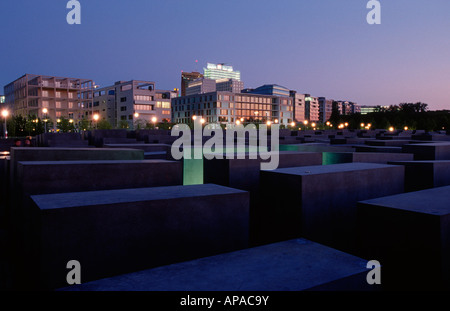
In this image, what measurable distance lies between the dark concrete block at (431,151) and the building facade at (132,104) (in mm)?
79616

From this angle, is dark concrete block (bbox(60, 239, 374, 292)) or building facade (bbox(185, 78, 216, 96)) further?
building facade (bbox(185, 78, 216, 96))

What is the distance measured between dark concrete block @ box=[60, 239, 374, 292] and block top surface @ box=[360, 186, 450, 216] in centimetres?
167

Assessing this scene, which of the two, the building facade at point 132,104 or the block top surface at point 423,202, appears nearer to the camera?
the block top surface at point 423,202

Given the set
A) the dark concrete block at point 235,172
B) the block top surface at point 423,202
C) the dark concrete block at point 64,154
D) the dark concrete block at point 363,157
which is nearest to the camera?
the block top surface at point 423,202

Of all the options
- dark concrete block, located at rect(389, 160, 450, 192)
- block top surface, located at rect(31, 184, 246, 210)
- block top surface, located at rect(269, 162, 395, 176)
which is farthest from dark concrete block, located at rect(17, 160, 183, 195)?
dark concrete block, located at rect(389, 160, 450, 192)

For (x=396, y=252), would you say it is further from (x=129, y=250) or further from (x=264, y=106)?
(x=264, y=106)

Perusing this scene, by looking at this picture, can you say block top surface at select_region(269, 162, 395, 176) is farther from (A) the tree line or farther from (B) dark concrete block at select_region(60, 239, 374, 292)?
(A) the tree line

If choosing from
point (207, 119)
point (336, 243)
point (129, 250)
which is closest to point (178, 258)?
point (129, 250)

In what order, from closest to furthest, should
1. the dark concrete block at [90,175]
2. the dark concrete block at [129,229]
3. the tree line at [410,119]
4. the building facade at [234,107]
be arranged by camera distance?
the dark concrete block at [129,229] < the dark concrete block at [90,175] < the tree line at [410,119] < the building facade at [234,107]

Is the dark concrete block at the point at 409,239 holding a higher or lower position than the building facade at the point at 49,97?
lower

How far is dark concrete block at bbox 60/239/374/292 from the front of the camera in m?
2.91

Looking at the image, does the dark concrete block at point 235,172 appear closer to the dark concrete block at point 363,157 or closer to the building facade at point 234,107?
the dark concrete block at point 363,157

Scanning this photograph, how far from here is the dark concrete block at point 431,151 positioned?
1181 centimetres

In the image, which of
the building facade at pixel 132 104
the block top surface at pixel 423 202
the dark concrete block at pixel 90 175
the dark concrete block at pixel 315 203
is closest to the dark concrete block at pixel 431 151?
the dark concrete block at pixel 315 203
